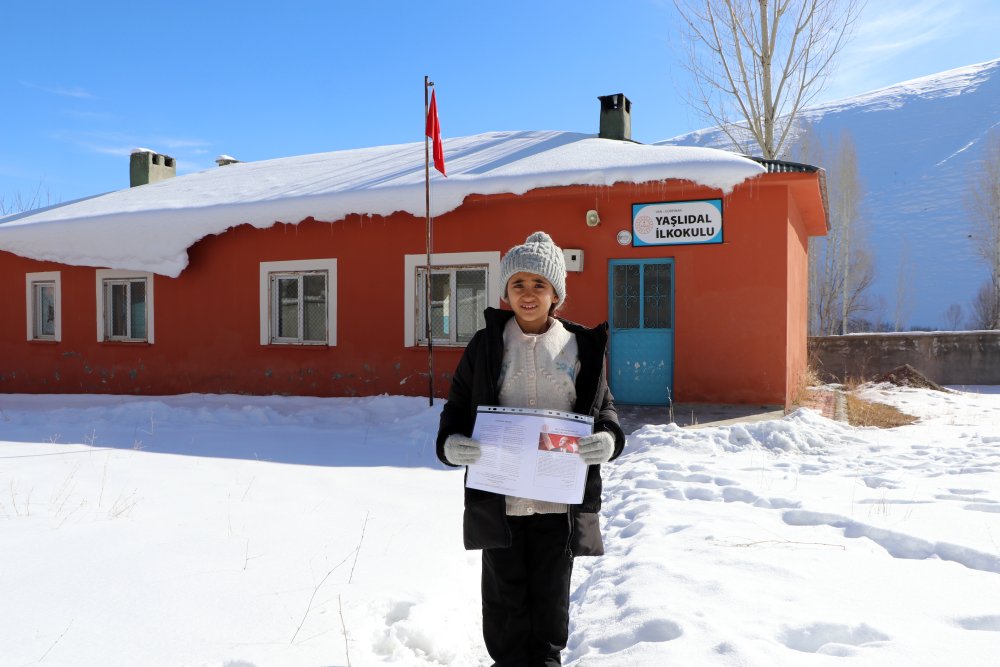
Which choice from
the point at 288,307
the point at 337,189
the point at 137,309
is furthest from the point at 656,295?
the point at 137,309

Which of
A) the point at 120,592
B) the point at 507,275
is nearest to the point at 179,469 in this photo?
the point at 120,592

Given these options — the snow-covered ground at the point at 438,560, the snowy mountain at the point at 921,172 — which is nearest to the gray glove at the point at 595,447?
the snow-covered ground at the point at 438,560

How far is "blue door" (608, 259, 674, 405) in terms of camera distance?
776cm

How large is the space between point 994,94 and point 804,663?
126m

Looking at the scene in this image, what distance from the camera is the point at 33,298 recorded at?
11.1 metres

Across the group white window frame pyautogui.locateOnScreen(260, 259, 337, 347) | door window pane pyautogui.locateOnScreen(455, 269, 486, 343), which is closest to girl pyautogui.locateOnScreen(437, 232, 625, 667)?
door window pane pyautogui.locateOnScreen(455, 269, 486, 343)

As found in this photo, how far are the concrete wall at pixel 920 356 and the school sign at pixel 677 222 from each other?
21.6 feet

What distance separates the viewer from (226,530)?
3191 mm

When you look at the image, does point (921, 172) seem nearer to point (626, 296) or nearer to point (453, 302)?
point (626, 296)

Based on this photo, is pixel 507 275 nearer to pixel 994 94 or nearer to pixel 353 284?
pixel 353 284

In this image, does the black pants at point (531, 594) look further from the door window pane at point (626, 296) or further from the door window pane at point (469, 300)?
the door window pane at point (469, 300)

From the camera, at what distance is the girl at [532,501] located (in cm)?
201

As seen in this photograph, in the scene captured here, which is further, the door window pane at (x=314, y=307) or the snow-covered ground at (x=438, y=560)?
the door window pane at (x=314, y=307)

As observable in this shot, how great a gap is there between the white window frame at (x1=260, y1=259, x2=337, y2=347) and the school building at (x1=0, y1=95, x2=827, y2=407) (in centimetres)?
3
